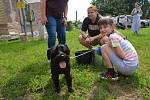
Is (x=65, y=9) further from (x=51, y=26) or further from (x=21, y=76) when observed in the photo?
(x=21, y=76)

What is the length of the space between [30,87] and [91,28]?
1.98 m

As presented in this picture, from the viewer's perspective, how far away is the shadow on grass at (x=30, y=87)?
3.80 metres

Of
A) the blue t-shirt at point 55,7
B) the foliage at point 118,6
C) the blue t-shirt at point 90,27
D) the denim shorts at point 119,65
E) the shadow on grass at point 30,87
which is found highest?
the foliage at point 118,6

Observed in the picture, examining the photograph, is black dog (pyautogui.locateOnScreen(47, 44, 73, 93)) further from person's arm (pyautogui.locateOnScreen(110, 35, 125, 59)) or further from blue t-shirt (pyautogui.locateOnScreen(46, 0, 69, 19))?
blue t-shirt (pyautogui.locateOnScreen(46, 0, 69, 19))

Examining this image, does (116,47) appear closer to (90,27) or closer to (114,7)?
(90,27)

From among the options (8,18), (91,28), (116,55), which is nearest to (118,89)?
(116,55)

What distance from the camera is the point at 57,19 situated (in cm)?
488

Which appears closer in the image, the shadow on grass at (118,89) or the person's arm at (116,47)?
the shadow on grass at (118,89)

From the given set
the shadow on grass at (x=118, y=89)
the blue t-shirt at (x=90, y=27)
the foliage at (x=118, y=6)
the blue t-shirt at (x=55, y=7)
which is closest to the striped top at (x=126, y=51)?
the shadow on grass at (x=118, y=89)

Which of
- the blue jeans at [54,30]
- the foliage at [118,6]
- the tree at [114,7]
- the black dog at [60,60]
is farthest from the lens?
the foliage at [118,6]

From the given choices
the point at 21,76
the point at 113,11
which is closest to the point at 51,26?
the point at 21,76

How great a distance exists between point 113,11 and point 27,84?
146 ft

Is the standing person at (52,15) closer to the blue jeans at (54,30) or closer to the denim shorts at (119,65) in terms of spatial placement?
the blue jeans at (54,30)

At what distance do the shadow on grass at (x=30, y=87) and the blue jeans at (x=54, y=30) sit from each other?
21.0 inches
